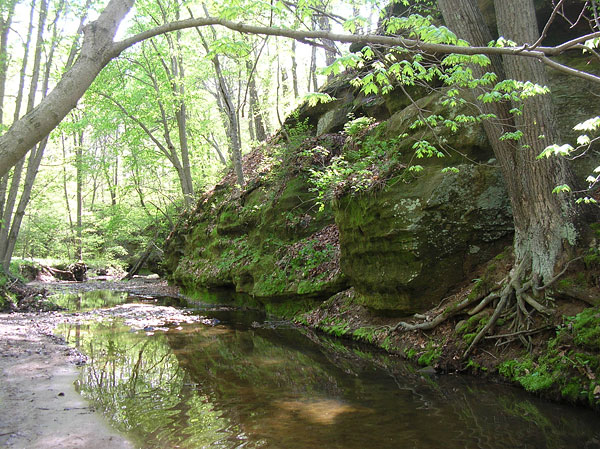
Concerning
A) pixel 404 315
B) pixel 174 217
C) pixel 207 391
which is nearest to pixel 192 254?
pixel 174 217

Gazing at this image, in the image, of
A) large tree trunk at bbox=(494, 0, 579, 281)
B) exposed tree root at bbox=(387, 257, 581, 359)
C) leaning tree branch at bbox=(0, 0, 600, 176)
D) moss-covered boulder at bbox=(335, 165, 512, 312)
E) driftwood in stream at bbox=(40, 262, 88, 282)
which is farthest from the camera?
driftwood in stream at bbox=(40, 262, 88, 282)

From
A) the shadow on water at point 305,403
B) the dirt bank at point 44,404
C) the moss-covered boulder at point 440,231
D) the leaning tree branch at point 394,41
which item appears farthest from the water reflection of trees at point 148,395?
the moss-covered boulder at point 440,231

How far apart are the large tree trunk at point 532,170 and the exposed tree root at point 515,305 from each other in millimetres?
173

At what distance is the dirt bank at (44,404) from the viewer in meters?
3.51

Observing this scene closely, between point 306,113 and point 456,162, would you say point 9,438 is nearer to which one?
point 456,162

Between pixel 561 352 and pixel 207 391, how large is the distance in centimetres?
435

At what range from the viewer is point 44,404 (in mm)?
4242

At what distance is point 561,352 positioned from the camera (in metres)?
4.81

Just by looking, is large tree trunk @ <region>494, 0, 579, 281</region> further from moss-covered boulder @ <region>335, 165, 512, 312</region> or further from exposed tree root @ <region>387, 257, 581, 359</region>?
moss-covered boulder @ <region>335, 165, 512, 312</region>

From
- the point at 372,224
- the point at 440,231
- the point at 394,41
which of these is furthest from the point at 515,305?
the point at 394,41

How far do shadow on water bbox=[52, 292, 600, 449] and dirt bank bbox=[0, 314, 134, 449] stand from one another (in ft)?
0.72

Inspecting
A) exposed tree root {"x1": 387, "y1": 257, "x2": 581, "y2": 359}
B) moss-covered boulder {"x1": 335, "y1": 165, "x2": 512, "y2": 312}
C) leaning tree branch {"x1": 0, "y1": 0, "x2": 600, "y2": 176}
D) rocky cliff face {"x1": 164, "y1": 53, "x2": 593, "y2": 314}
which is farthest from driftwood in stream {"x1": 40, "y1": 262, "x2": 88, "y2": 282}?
exposed tree root {"x1": 387, "y1": 257, "x2": 581, "y2": 359}

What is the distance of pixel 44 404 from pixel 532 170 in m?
6.97

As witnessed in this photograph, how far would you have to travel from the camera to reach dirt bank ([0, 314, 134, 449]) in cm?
351
